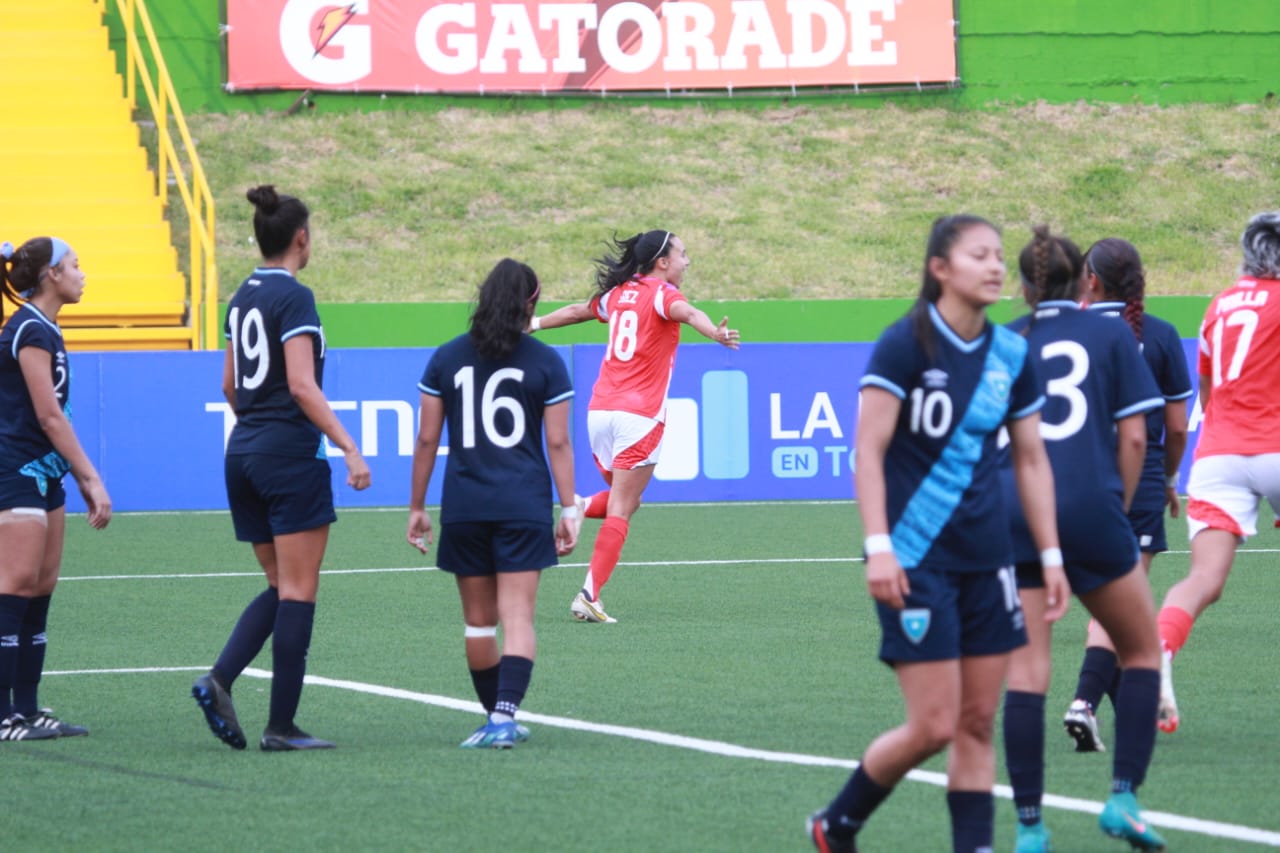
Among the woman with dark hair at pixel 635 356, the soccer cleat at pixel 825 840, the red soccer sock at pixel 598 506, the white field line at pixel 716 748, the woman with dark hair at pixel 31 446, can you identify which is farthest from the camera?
the red soccer sock at pixel 598 506

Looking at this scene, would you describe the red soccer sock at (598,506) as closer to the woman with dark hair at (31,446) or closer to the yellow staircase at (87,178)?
the woman with dark hair at (31,446)

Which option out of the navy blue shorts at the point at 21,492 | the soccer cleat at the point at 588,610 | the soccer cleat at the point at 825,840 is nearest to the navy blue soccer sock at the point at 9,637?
the navy blue shorts at the point at 21,492

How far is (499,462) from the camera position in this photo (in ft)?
22.8

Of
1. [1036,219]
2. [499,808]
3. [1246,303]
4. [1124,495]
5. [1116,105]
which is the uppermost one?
[1116,105]

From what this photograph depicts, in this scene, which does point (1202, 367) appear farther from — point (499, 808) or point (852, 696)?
point (499, 808)

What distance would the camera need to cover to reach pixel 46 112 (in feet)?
80.4

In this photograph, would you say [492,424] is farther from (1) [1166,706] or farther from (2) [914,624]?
(2) [914,624]

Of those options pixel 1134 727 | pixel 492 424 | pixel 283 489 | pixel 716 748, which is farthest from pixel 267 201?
pixel 1134 727

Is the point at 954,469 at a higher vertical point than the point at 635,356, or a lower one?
lower

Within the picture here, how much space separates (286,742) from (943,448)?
3227mm

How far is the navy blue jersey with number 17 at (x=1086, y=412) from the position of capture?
539cm

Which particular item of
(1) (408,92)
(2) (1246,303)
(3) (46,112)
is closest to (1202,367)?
(2) (1246,303)

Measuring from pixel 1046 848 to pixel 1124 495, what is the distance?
1190 millimetres

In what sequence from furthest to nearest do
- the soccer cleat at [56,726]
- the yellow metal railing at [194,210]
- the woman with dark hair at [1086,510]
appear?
the yellow metal railing at [194,210] → the soccer cleat at [56,726] → the woman with dark hair at [1086,510]
